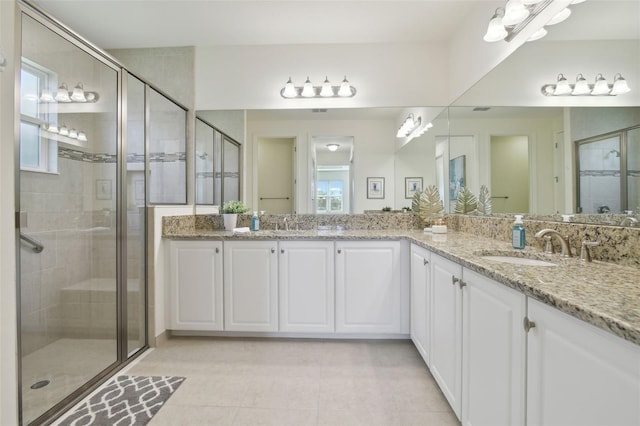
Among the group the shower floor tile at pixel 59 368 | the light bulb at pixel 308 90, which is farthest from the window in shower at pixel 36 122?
the light bulb at pixel 308 90

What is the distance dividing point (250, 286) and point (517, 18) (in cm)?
244

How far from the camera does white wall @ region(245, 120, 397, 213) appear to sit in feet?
9.12

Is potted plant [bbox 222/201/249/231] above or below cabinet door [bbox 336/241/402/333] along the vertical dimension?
above

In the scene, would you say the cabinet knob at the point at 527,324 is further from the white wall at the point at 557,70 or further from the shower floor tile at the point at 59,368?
the shower floor tile at the point at 59,368

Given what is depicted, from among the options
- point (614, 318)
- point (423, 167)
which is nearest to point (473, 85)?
point (423, 167)

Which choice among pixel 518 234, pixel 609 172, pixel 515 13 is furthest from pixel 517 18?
pixel 518 234

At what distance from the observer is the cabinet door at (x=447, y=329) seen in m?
1.35

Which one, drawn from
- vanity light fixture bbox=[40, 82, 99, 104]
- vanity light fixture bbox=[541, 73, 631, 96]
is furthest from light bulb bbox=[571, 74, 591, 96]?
vanity light fixture bbox=[40, 82, 99, 104]

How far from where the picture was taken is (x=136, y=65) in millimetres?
2812

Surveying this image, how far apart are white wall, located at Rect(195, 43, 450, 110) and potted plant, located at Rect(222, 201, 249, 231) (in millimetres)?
942

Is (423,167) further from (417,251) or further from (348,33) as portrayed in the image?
(348,33)

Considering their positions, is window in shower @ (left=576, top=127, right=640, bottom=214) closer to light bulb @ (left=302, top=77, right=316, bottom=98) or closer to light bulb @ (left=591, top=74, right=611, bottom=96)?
light bulb @ (left=591, top=74, right=611, bottom=96)

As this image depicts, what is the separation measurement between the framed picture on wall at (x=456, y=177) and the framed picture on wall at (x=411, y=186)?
28 cm

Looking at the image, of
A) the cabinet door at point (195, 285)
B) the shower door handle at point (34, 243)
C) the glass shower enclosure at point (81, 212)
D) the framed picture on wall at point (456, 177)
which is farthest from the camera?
the framed picture on wall at point (456, 177)
